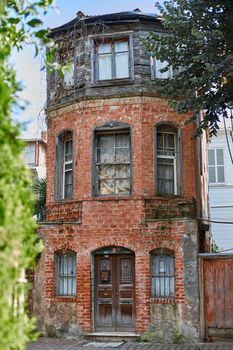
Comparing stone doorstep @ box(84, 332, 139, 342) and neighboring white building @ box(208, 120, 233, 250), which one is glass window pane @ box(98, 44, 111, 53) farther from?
neighboring white building @ box(208, 120, 233, 250)

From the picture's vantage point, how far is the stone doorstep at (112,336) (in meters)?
14.3

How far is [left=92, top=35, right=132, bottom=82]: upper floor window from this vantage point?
53.6ft

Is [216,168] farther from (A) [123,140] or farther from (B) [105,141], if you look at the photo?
(B) [105,141]

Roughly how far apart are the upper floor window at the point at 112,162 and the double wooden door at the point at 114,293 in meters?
2.04

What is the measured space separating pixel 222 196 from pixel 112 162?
9.57m

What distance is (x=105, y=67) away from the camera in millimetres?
16484

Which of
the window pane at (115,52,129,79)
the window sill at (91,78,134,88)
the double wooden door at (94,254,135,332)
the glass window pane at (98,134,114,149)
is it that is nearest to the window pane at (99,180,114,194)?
the glass window pane at (98,134,114,149)

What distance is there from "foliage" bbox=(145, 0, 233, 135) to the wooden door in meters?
3.70

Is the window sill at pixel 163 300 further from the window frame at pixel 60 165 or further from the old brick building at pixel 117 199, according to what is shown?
the window frame at pixel 60 165

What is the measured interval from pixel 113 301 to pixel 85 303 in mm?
806

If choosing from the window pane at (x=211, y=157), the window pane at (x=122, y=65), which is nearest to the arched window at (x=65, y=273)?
the window pane at (x=122, y=65)

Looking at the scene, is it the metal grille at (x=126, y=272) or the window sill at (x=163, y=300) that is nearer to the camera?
the window sill at (x=163, y=300)

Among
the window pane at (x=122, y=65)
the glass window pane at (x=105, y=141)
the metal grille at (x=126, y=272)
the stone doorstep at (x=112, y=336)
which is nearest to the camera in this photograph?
the stone doorstep at (x=112, y=336)

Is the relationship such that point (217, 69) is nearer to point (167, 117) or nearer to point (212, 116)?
point (212, 116)
